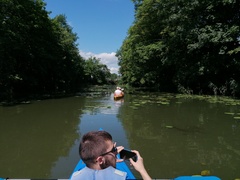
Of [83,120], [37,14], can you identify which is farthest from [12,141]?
[37,14]

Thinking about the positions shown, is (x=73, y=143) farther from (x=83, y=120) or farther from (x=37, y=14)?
(x=37, y=14)

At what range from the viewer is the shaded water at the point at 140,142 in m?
4.87

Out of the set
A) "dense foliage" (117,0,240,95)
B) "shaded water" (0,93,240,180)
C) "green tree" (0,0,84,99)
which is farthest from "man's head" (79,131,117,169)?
"green tree" (0,0,84,99)

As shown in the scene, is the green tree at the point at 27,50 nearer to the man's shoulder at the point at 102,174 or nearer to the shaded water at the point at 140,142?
the shaded water at the point at 140,142

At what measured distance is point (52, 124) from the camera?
9227mm

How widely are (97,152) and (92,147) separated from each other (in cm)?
6

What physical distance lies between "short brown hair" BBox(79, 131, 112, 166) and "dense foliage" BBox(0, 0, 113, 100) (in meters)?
18.3


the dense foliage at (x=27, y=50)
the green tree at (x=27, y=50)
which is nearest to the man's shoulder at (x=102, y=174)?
the green tree at (x=27, y=50)

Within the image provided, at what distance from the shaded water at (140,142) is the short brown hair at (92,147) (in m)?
2.75

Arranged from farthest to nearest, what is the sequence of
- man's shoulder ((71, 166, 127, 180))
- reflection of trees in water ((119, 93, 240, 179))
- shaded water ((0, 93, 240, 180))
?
reflection of trees in water ((119, 93, 240, 179)) → shaded water ((0, 93, 240, 180)) → man's shoulder ((71, 166, 127, 180))

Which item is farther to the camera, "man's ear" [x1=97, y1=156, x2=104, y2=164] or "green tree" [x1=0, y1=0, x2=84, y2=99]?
"green tree" [x1=0, y1=0, x2=84, y2=99]

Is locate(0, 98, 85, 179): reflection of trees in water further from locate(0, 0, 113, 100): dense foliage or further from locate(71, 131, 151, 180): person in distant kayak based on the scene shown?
locate(0, 0, 113, 100): dense foliage

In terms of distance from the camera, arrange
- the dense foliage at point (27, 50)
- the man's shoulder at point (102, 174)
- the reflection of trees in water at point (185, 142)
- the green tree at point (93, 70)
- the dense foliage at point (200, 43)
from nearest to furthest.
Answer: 1. the man's shoulder at point (102, 174)
2. the reflection of trees in water at point (185, 142)
3. the dense foliage at point (200, 43)
4. the dense foliage at point (27, 50)
5. the green tree at point (93, 70)

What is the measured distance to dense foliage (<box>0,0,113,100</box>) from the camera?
20016 millimetres
